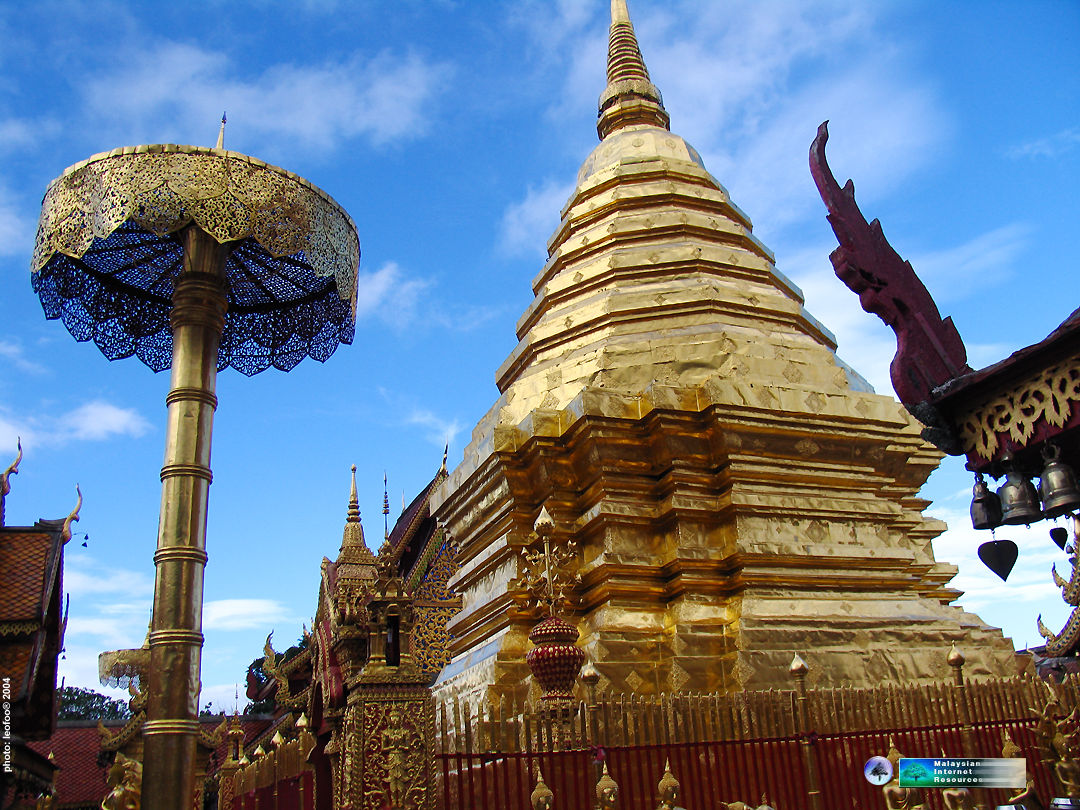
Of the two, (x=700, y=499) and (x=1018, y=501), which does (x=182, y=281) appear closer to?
(x=1018, y=501)

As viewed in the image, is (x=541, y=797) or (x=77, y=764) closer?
(x=541, y=797)

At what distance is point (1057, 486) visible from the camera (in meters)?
4.24

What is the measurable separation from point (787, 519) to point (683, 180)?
17.7ft

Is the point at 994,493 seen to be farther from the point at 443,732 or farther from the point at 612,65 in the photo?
the point at 612,65

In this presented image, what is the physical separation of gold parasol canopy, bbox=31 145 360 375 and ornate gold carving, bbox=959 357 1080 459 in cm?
406

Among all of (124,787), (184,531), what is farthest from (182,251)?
(124,787)

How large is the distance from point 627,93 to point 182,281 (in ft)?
34.4

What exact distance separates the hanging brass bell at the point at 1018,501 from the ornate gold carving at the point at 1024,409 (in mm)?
147

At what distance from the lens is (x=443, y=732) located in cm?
581

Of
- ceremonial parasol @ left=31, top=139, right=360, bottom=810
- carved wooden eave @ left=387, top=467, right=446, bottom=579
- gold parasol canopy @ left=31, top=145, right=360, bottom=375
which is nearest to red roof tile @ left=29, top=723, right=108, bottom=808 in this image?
carved wooden eave @ left=387, top=467, right=446, bottom=579

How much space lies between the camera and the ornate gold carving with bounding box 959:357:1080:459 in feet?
13.8

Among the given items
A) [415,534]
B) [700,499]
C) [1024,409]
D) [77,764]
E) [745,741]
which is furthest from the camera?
[77,764]

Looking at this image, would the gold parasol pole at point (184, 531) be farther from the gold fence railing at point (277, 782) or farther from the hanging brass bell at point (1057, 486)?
the hanging brass bell at point (1057, 486)

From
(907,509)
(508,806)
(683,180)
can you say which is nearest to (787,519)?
(907,509)
